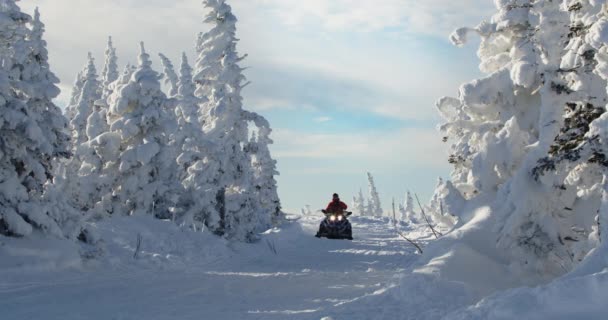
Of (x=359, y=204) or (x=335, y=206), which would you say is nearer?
(x=335, y=206)

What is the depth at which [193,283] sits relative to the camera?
11.9 meters

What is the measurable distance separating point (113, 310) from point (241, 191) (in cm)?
1791

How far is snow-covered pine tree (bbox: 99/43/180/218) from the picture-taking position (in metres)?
21.4

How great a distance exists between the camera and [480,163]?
13742mm

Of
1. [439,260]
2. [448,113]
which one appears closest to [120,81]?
[448,113]

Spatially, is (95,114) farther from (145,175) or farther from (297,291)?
(297,291)

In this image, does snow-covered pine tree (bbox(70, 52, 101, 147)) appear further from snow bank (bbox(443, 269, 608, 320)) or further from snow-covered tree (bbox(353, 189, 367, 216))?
Answer: snow-covered tree (bbox(353, 189, 367, 216))

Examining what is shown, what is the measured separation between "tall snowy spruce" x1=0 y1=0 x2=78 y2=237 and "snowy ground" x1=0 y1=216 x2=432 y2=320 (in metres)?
1.31

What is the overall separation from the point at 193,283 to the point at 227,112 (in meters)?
15.3

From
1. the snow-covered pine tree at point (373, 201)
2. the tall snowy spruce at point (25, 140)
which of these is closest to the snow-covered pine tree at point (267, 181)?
the tall snowy spruce at point (25, 140)

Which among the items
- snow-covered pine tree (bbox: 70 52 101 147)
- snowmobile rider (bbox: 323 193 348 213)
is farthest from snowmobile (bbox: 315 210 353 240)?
snow-covered pine tree (bbox: 70 52 101 147)

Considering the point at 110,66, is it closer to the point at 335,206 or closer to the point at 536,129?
the point at 335,206

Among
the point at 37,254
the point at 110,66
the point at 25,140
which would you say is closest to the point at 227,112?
the point at 25,140

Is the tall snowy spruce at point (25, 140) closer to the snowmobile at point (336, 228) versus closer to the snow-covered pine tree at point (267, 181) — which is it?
the snowmobile at point (336, 228)
